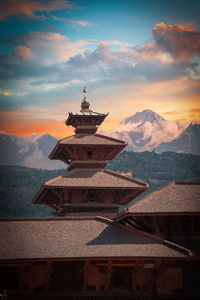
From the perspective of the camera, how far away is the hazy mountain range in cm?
12075

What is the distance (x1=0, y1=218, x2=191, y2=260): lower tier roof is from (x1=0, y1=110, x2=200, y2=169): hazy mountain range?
97.1 meters

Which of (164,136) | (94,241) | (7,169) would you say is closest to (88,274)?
(94,241)

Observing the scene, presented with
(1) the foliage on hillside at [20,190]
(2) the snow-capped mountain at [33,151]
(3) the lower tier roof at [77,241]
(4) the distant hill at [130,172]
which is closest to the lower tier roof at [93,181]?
(3) the lower tier roof at [77,241]

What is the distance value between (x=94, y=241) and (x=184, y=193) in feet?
17.8

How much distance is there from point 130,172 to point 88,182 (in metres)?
88.7

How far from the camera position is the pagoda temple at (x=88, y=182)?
26.0m

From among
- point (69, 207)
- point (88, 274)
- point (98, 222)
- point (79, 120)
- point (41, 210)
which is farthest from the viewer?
point (41, 210)

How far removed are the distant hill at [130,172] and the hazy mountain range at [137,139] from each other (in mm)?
5921

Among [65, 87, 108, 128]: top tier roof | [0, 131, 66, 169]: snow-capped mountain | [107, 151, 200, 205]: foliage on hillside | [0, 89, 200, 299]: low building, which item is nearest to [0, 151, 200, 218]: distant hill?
[107, 151, 200, 205]: foliage on hillside

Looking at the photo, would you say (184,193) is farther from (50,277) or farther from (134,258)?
(50,277)

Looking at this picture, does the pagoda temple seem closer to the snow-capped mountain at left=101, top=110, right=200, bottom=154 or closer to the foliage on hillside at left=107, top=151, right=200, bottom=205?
the foliage on hillside at left=107, top=151, right=200, bottom=205

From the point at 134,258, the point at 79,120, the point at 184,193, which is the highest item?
the point at 79,120

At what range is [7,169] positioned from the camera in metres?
112

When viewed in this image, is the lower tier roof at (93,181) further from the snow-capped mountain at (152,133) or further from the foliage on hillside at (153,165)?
the snow-capped mountain at (152,133)
